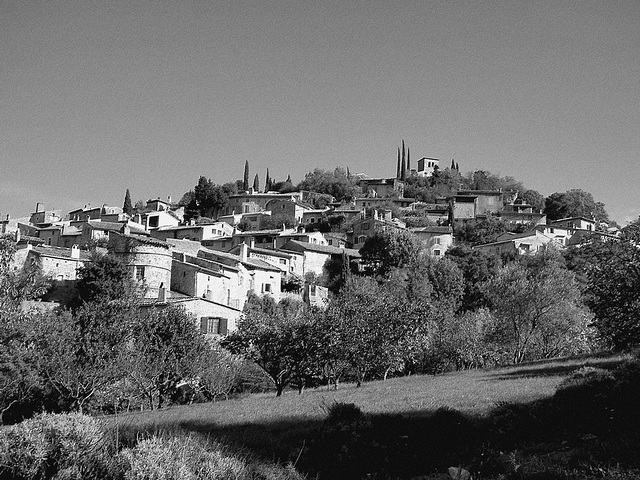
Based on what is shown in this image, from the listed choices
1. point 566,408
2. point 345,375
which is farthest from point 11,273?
point 345,375

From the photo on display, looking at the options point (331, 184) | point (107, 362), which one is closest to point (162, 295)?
point (107, 362)

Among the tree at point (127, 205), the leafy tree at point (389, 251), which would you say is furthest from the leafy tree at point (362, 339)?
the tree at point (127, 205)

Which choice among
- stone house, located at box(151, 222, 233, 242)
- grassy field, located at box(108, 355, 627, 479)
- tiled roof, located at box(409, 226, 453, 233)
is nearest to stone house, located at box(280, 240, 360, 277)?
stone house, located at box(151, 222, 233, 242)

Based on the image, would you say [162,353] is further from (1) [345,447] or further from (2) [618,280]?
(2) [618,280]

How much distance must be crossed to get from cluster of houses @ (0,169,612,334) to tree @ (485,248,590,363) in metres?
6.54

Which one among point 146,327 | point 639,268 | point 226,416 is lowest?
point 226,416

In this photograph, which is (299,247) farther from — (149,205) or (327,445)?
(327,445)

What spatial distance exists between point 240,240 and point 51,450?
71730mm

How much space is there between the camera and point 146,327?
36.5 meters

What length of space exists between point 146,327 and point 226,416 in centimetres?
1492

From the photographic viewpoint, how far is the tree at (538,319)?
44.5m

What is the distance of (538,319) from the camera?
147 feet

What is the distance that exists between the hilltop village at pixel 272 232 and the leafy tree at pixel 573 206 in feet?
10.0

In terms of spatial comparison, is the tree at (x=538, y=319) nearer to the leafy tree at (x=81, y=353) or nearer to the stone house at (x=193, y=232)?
the leafy tree at (x=81, y=353)
